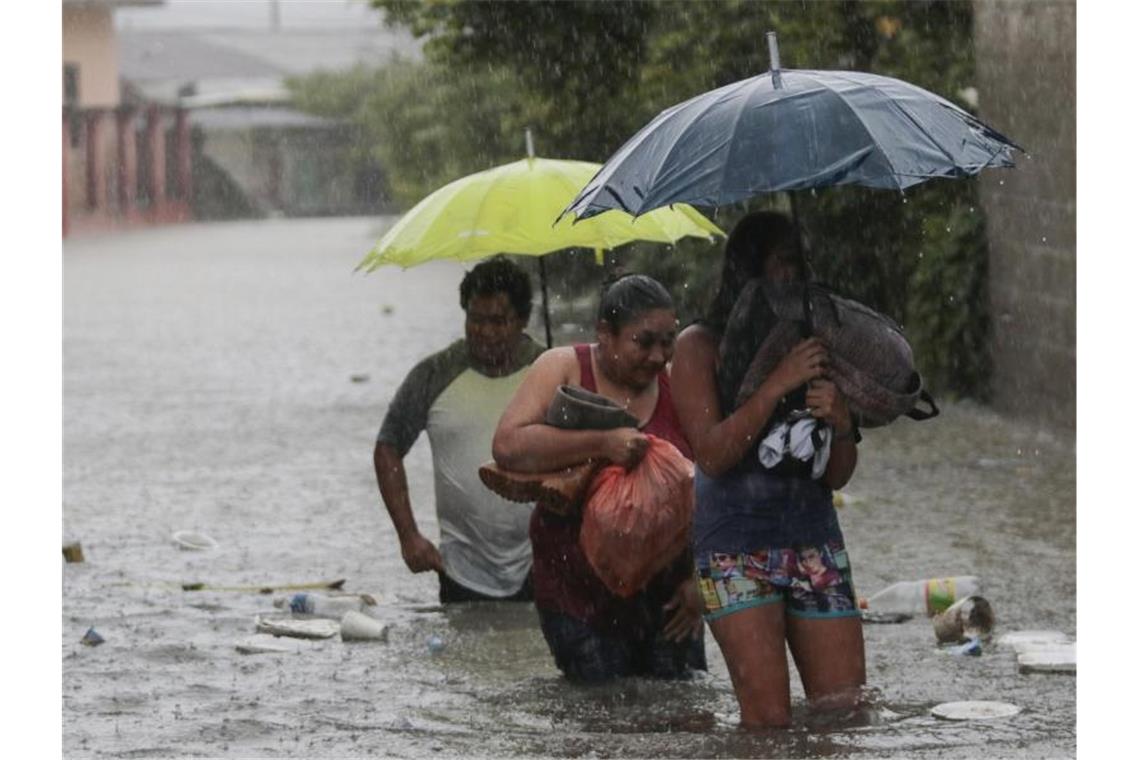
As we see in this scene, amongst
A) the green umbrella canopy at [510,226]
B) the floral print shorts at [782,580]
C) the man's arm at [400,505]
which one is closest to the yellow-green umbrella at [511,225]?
the green umbrella canopy at [510,226]

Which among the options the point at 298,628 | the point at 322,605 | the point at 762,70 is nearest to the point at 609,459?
the point at 298,628

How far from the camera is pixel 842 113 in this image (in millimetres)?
5836

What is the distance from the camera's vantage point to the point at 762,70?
→ 58.0 feet

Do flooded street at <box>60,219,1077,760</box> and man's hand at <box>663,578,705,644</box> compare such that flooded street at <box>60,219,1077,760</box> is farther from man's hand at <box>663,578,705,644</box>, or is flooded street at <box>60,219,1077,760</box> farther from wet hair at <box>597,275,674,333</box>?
wet hair at <box>597,275,674,333</box>

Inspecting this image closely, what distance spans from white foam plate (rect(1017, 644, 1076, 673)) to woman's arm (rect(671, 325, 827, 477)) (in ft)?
7.25

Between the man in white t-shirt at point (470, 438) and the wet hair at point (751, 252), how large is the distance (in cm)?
213

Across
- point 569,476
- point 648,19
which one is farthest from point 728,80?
point 569,476

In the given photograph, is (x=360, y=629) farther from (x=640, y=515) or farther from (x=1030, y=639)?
Answer: (x=1030, y=639)

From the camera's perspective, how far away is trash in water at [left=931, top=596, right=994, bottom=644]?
27.2 ft

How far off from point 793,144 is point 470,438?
3.06 m

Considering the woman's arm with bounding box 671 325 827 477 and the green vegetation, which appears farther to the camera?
the green vegetation

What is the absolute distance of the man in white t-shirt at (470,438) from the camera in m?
8.26

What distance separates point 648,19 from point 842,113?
12.8 m

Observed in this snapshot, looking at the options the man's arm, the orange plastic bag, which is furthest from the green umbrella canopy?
the orange plastic bag
